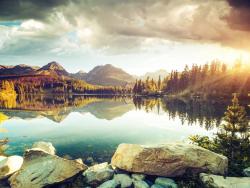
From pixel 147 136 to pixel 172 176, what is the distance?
22436mm

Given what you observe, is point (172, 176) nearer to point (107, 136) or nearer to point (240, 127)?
point (240, 127)

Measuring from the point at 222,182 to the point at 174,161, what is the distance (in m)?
3.54

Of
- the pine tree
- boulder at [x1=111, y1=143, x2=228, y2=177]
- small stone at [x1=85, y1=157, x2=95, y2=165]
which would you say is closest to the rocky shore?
boulder at [x1=111, y1=143, x2=228, y2=177]

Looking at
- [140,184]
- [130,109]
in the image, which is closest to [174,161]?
[140,184]

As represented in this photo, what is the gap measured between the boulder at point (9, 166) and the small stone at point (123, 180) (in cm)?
812

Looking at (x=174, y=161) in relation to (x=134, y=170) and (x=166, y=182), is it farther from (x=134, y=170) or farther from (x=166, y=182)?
(x=134, y=170)

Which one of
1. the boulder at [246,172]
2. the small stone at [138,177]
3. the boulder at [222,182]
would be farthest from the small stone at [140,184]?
the boulder at [246,172]

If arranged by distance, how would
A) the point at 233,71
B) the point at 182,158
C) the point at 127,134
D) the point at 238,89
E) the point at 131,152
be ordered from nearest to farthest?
the point at 182,158, the point at 131,152, the point at 127,134, the point at 238,89, the point at 233,71

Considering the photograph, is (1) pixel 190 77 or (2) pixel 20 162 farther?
(1) pixel 190 77

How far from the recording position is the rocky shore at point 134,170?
1825 cm

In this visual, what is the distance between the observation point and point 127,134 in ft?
142

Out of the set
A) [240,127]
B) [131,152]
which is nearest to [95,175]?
[131,152]

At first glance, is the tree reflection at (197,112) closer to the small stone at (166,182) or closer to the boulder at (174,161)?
the boulder at (174,161)

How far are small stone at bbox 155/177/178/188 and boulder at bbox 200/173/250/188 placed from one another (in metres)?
2.09
